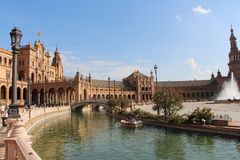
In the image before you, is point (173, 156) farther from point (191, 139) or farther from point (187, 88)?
point (187, 88)

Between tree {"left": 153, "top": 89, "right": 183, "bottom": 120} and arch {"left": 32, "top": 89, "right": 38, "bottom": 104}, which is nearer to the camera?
tree {"left": 153, "top": 89, "right": 183, "bottom": 120}

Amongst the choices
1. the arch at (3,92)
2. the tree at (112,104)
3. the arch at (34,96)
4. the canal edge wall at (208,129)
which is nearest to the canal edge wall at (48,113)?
the tree at (112,104)

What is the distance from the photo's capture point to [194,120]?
3828cm

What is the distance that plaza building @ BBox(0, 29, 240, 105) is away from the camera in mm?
93688

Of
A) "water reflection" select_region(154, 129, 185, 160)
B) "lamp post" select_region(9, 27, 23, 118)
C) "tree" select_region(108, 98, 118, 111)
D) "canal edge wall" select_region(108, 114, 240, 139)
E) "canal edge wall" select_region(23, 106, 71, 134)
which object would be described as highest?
"lamp post" select_region(9, 27, 23, 118)

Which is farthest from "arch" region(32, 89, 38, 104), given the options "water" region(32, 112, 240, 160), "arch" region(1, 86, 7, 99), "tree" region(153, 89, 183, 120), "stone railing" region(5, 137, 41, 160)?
"stone railing" region(5, 137, 41, 160)

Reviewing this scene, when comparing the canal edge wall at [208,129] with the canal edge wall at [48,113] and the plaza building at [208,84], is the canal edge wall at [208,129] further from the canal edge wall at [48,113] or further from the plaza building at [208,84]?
the plaza building at [208,84]

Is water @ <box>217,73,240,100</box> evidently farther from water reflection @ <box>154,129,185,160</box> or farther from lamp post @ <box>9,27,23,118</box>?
lamp post @ <box>9,27,23,118</box>

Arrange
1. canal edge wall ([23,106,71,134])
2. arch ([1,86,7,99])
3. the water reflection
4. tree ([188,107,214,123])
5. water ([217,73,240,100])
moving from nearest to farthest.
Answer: the water reflection, tree ([188,107,214,123]), canal edge wall ([23,106,71,134]), arch ([1,86,7,99]), water ([217,73,240,100])

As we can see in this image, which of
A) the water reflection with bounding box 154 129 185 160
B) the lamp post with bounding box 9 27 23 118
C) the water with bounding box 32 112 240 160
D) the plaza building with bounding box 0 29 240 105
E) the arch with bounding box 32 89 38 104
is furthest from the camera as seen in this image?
the arch with bounding box 32 89 38 104

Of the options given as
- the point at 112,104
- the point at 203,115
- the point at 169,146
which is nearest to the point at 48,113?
the point at 112,104

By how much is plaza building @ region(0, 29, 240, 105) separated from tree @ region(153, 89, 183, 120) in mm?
9661

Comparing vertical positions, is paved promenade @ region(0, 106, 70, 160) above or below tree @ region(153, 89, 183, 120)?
below

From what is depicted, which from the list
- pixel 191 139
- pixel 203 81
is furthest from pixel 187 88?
pixel 191 139
